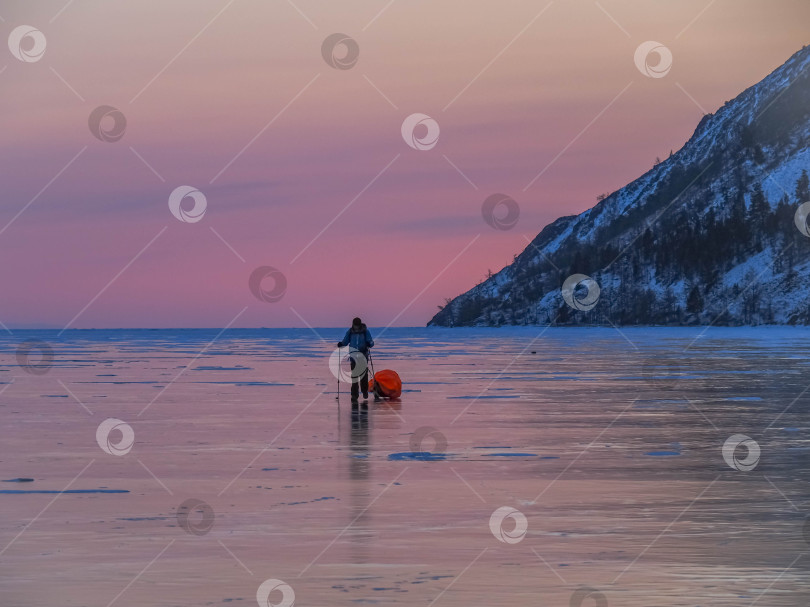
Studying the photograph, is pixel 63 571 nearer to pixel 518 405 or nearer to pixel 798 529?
pixel 798 529

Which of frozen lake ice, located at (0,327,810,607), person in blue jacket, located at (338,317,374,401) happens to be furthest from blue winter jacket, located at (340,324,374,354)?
frozen lake ice, located at (0,327,810,607)

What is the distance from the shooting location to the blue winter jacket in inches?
1312

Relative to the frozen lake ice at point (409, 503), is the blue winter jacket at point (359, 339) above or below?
above

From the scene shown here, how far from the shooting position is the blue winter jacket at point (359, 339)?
109 feet

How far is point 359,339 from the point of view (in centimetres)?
3350

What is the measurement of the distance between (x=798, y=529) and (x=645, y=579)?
3.22m

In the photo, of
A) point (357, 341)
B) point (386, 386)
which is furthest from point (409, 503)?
point (386, 386)

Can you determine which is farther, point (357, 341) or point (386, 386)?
point (386, 386)

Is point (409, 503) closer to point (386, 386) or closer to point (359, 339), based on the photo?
point (359, 339)

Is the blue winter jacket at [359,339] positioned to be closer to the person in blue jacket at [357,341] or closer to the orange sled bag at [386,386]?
the person in blue jacket at [357,341]

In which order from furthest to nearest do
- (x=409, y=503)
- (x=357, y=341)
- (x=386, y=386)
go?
1. (x=386, y=386)
2. (x=357, y=341)
3. (x=409, y=503)

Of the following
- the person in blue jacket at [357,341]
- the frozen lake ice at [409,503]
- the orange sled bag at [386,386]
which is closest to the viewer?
the frozen lake ice at [409,503]

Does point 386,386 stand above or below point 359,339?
below

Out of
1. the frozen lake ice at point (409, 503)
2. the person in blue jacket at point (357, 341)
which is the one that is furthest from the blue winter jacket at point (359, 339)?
the frozen lake ice at point (409, 503)
